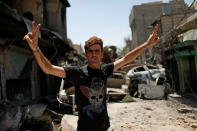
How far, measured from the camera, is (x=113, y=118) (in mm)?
6426

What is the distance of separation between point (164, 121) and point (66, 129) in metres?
3.64

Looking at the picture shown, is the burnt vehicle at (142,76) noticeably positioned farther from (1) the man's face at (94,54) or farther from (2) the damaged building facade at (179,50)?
(1) the man's face at (94,54)

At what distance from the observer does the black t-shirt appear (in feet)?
6.28

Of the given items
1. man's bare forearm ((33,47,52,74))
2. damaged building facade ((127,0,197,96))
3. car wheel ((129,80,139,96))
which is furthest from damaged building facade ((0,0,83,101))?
damaged building facade ((127,0,197,96))

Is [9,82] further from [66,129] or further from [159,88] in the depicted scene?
[159,88]

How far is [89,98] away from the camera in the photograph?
1959mm

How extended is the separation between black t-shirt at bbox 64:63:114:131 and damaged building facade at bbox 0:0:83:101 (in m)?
4.35

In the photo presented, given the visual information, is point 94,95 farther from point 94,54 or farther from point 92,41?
point 92,41

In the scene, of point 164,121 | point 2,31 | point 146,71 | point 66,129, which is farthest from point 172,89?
point 2,31

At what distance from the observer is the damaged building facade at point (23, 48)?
20.3ft

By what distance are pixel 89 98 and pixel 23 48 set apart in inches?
305

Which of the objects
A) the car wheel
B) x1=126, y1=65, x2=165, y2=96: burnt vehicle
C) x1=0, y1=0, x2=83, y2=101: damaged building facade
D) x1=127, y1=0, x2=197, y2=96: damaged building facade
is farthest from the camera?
the car wheel

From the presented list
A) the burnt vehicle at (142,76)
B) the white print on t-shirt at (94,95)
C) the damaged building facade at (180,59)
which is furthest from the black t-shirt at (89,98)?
the burnt vehicle at (142,76)

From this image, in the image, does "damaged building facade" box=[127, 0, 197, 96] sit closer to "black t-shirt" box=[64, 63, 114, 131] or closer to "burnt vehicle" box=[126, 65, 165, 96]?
"burnt vehicle" box=[126, 65, 165, 96]
